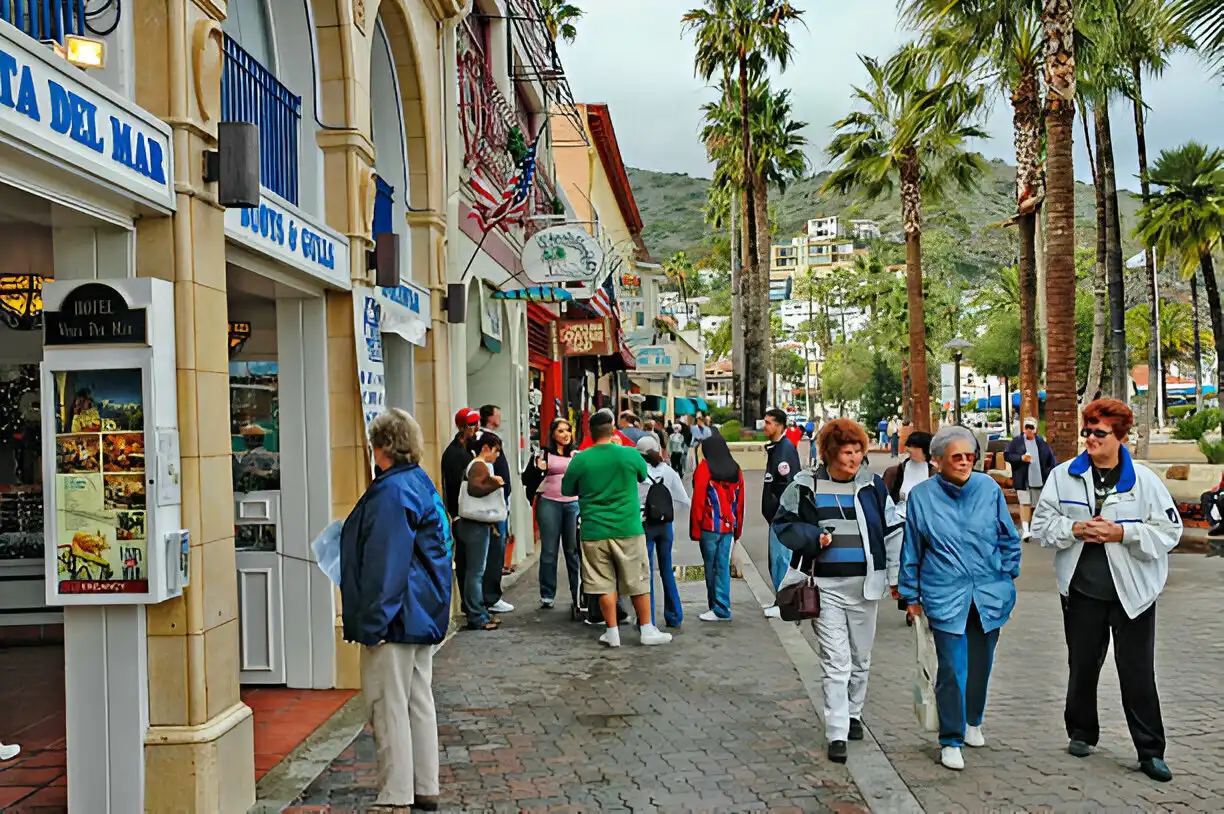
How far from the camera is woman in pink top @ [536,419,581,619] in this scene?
10.8 meters

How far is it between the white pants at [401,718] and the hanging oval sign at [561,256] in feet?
29.4

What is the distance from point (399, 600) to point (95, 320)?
69.1 inches

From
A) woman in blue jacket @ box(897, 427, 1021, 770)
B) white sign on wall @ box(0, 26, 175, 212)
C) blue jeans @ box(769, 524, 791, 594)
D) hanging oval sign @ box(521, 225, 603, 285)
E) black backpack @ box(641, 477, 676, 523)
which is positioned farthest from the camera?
hanging oval sign @ box(521, 225, 603, 285)

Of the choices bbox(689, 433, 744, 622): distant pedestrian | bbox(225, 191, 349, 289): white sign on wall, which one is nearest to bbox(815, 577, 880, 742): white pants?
bbox(225, 191, 349, 289): white sign on wall

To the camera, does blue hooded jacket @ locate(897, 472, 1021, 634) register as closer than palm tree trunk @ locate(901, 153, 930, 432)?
Yes

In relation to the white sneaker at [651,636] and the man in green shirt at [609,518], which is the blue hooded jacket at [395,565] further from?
the white sneaker at [651,636]

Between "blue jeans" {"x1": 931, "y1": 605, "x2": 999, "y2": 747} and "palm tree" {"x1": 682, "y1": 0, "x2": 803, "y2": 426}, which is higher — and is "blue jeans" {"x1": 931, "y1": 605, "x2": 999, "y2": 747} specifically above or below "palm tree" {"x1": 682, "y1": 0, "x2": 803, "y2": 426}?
below

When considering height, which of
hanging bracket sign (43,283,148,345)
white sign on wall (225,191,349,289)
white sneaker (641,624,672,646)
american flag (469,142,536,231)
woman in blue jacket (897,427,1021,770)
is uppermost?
american flag (469,142,536,231)

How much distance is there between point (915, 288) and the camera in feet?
106

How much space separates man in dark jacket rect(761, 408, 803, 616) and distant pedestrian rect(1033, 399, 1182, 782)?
12.6 ft

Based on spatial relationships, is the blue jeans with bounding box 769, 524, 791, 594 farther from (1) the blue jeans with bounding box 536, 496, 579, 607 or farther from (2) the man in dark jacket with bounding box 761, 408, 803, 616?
(1) the blue jeans with bounding box 536, 496, 579, 607

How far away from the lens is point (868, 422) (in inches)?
2808

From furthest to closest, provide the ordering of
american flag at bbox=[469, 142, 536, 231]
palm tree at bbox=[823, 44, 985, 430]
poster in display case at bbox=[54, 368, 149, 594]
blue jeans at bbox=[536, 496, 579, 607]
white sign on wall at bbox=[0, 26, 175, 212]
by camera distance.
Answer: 1. palm tree at bbox=[823, 44, 985, 430]
2. american flag at bbox=[469, 142, 536, 231]
3. blue jeans at bbox=[536, 496, 579, 607]
4. poster in display case at bbox=[54, 368, 149, 594]
5. white sign on wall at bbox=[0, 26, 175, 212]

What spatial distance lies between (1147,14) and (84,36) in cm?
893
